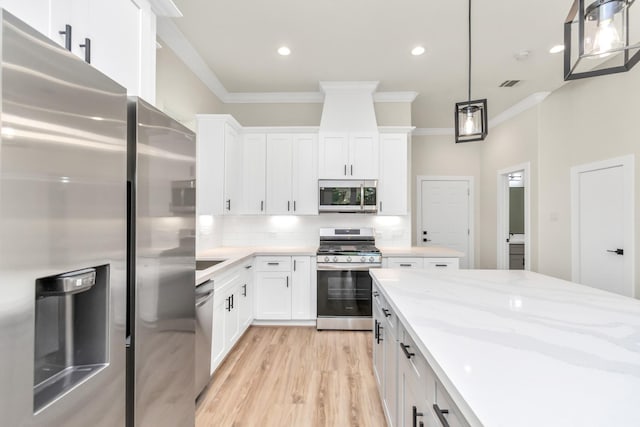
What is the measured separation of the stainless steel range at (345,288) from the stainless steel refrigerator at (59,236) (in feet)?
8.94

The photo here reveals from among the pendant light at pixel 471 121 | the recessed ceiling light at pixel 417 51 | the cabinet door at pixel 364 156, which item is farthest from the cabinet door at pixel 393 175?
the pendant light at pixel 471 121

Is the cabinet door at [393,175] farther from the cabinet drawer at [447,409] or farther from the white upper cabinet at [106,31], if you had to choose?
the cabinet drawer at [447,409]

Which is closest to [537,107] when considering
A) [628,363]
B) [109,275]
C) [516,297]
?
[516,297]

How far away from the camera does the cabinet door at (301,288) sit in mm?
3682

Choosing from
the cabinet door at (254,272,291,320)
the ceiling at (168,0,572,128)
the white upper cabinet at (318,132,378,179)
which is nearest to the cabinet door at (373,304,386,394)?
the cabinet door at (254,272,291,320)

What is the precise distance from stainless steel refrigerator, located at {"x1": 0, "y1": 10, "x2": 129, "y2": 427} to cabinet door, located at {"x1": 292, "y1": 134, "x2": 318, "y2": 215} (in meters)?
3.04

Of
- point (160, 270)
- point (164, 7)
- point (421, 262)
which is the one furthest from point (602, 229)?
point (164, 7)

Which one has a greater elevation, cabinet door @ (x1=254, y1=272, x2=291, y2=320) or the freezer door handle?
the freezer door handle

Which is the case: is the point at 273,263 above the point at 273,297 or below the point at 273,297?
above

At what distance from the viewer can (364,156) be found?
12.9 ft

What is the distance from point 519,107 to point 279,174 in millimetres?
3666

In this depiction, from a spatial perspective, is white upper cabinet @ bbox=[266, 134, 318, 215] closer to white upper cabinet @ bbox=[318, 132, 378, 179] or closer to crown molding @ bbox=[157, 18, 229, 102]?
white upper cabinet @ bbox=[318, 132, 378, 179]

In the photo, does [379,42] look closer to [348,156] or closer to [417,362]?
[348,156]

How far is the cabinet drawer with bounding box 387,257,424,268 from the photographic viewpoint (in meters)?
3.69
